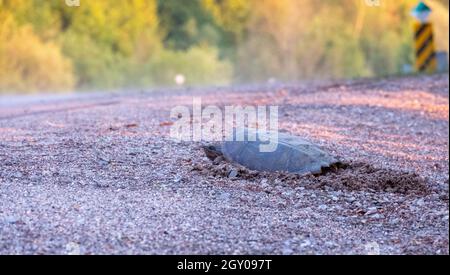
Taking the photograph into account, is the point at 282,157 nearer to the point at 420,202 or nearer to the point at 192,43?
the point at 420,202

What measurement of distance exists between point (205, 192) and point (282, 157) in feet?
2.65

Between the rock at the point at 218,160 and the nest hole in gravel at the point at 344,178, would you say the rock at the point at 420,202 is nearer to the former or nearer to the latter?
the nest hole in gravel at the point at 344,178

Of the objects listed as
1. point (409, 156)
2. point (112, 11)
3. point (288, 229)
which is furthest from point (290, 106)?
point (112, 11)

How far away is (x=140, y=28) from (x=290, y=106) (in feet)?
49.1

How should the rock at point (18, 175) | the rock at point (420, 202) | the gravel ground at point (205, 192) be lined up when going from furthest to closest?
the rock at point (18, 175) < the rock at point (420, 202) < the gravel ground at point (205, 192)

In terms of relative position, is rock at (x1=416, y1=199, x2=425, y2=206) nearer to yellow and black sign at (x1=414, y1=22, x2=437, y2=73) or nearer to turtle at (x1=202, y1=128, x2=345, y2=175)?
turtle at (x1=202, y1=128, x2=345, y2=175)

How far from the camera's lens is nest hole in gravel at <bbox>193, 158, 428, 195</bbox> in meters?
5.54

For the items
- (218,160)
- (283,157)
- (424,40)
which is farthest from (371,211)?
(424,40)

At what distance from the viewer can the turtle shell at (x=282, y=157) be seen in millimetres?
5777

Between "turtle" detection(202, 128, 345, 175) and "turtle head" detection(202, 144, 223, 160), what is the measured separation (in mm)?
11

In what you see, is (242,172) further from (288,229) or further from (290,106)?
(290,106)

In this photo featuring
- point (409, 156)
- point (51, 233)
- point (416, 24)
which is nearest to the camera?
point (51, 233)

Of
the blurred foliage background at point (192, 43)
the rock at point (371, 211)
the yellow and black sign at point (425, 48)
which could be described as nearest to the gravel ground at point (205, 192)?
the rock at point (371, 211)
